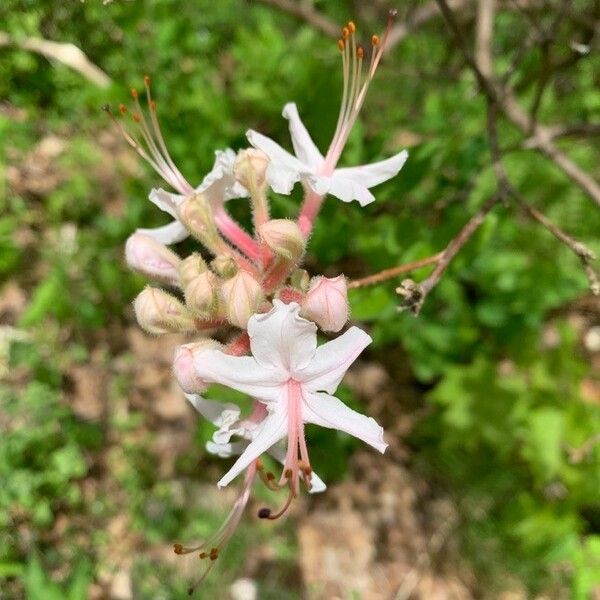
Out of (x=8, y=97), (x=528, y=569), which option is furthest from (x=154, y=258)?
(x=528, y=569)

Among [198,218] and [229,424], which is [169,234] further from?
[229,424]

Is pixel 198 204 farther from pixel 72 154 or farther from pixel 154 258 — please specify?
pixel 72 154

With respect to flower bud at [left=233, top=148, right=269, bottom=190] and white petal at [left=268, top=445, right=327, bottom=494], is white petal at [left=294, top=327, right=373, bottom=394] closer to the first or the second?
white petal at [left=268, top=445, right=327, bottom=494]

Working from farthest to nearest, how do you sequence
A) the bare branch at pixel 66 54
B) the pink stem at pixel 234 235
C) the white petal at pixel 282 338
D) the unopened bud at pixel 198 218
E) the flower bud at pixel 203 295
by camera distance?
1. the bare branch at pixel 66 54
2. the pink stem at pixel 234 235
3. the unopened bud at pixel 198 218
4. the flower bud at pixel 203 295
5. the white petal at pixel 282 338

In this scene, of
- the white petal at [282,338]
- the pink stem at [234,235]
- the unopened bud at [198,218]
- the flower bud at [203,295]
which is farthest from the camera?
the pink stem at [234,235]

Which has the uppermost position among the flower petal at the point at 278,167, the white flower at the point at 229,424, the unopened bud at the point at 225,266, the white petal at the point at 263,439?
the flower petal at the point at 278,167

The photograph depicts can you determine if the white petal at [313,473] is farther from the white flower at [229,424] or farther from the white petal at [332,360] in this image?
the white petal at [332,360]

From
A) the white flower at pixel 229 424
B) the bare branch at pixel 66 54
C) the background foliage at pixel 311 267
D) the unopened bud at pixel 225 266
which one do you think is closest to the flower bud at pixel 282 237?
the unopened bud at pixel 225 266
